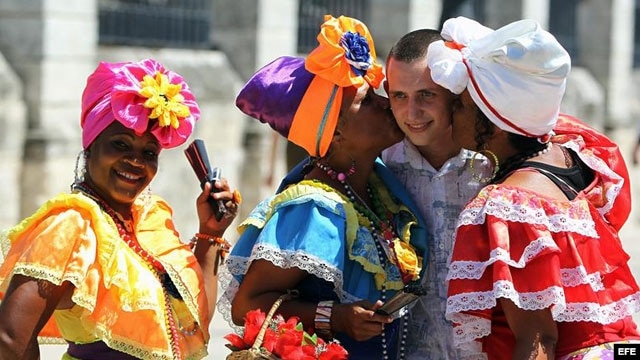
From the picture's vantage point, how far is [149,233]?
420 cm

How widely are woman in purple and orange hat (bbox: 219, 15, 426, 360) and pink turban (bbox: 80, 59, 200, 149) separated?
0.26 m

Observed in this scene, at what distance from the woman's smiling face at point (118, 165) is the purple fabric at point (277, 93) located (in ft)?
1.29

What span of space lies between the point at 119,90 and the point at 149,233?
511 millimetres

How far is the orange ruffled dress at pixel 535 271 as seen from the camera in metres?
3.42

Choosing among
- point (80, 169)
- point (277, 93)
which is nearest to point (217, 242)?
point (80, 169)

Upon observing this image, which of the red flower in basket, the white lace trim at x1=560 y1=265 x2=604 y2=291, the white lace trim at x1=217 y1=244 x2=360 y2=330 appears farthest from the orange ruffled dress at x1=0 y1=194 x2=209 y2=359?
the white lace trim at x1=560 y1=265 x2=604 y2=291

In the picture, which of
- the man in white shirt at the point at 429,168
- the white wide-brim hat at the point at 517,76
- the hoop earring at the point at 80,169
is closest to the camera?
the white wide-brim hat at the point at 517,76

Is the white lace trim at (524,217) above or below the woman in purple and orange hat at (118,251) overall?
above

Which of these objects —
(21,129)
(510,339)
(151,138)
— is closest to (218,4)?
(21,129)

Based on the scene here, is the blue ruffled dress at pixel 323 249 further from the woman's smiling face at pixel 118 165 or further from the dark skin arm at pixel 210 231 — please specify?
the woman's smiling face at pixel 118 165

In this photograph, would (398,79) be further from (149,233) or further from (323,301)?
(149,233)

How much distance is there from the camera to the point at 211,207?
4.28 meters

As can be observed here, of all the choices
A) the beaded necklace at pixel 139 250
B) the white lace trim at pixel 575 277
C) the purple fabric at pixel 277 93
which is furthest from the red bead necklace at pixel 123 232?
the white lace trim at pixel 575 277

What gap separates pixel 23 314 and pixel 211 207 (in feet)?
2.75
